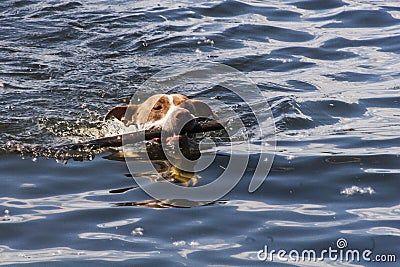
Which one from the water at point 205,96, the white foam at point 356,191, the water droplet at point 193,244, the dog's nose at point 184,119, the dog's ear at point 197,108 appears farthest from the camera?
the dog's ear at point 197,108

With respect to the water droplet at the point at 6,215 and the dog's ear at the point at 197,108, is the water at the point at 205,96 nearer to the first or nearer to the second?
the water droplet at the point at 6,215

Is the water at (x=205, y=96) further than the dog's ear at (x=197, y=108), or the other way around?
the dog's ear at (x=197, y=108)

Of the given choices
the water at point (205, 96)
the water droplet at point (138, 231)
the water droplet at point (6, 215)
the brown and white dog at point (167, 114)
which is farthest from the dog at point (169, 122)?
the water droplet at point (6, 215)

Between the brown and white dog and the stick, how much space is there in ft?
0.30

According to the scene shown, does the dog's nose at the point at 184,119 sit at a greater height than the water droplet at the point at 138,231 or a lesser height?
greater

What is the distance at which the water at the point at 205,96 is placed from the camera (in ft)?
19.1

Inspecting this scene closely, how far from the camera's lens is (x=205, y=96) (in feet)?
33.1

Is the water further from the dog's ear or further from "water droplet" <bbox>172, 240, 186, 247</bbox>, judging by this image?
the dog's ear

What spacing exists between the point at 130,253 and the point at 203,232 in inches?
24.3

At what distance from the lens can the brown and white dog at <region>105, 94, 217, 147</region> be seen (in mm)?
7711

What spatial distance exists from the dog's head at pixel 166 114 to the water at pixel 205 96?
1.16 ft

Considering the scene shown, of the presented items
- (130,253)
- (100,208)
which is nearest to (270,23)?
(100,208)

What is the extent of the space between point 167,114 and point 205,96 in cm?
225

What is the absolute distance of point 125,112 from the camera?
8.48 m
